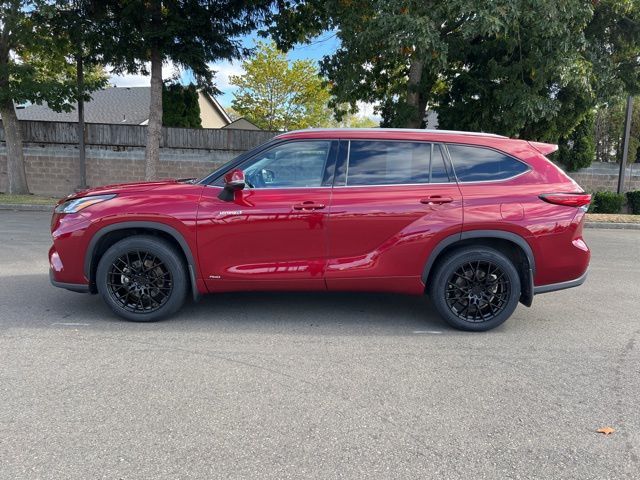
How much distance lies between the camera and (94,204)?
430cm

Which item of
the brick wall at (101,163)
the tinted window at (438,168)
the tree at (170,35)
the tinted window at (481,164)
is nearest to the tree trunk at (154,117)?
the tree at (170,35)

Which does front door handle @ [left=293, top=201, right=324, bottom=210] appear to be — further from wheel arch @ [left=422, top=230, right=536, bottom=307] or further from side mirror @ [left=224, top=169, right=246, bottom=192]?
wheel arch @ [left=422, top=230, right=536, bottom=307]

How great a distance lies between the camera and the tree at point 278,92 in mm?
38781

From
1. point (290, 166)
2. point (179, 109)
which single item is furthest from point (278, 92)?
point (290, 166)

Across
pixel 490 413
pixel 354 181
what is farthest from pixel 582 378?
pixel 354 181

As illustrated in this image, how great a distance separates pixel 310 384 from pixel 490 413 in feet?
3.92

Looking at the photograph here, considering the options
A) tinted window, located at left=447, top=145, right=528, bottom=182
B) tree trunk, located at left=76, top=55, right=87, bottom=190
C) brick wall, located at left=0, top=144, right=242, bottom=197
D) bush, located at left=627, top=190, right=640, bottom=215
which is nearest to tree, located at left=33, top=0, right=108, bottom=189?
tree trunk, located at left=76, top=55, right=87, bottom=190

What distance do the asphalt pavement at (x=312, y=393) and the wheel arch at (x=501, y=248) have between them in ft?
1.65

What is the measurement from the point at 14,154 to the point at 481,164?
16.6 m

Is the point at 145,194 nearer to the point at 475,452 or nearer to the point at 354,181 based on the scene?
the point at 354,181

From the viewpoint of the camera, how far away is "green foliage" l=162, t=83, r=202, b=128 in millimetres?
17359

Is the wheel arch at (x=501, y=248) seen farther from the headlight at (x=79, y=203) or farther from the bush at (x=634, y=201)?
the bush at (x=634, y=201)

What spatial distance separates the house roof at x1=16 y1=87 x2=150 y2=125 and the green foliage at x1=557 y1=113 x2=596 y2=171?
24.5 metres

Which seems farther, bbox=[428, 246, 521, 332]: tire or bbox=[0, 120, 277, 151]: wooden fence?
bbox=[0, 120, 277, 151]: wooden fence
